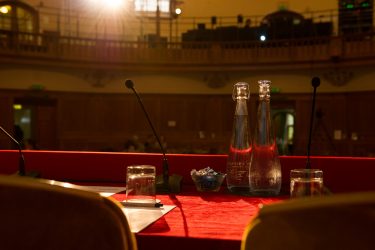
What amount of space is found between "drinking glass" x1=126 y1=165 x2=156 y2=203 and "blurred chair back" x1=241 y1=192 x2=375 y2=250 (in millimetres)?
897

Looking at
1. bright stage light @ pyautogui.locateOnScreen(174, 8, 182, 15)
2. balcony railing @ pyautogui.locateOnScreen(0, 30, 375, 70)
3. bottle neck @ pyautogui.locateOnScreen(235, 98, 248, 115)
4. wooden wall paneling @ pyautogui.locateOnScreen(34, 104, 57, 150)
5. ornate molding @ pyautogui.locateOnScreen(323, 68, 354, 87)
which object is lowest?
wooden wall paneling @ pyautogui.locateOnScreen(34, 104, 57, 150)

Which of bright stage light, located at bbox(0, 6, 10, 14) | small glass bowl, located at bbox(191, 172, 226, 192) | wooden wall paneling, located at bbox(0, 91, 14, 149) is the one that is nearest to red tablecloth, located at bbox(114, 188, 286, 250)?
small glass bowl, located at bbox(191, 172, 226, 192)

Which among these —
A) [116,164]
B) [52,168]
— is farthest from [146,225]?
[52,168]

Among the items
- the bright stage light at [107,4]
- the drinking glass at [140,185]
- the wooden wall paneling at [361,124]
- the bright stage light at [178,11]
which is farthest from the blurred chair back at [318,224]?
the bright stage light at [178,11]

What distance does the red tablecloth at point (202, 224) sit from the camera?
3.39 feet

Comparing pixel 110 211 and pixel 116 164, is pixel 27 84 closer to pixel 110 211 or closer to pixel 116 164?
pixel 116 164

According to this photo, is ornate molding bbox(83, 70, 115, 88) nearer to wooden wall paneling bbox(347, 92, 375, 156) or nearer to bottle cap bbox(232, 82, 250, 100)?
wooden wall paneling bbox(347, 92, 375, 156)

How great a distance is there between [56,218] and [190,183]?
140 cm

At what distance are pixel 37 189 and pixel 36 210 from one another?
0.04 m

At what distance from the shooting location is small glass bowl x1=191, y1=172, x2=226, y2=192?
1860 mm

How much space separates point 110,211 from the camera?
28.4 inches

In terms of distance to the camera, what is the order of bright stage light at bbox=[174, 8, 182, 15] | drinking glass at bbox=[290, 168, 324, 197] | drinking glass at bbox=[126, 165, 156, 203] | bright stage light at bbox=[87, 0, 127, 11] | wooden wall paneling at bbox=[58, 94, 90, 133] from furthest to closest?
bright stage light at bbox=[174, 8, 182, 15]
bright stage light at bbox=[87, 0, 127, 11]
wooden wall paneling at bbox=[58, 94, 90, 133]
drinking glass at bbox=[126, 165, 156, 203]
drinking glass at bbox=[290, 168, 324, 197]

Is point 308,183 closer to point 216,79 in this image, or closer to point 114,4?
point 216,79

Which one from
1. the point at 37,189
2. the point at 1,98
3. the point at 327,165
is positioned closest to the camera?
the point at 37,189
